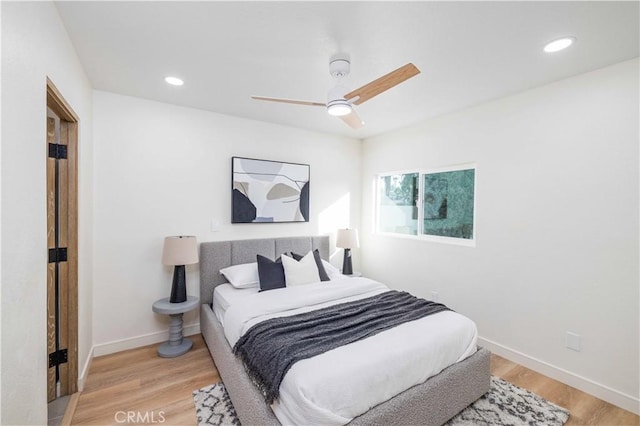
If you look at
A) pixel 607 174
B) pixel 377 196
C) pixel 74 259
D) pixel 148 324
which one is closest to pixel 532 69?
A: pixel 607 174

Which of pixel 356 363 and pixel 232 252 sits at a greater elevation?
pixel 232 252

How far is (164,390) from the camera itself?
229cm

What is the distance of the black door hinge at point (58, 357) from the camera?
211cm

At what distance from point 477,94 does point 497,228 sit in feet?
4.41

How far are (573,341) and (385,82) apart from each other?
2.65 metres

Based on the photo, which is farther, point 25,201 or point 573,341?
point 573,341

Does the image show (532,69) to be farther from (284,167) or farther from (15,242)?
(15,242)

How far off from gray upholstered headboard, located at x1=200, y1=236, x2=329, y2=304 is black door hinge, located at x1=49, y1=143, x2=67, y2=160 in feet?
4.82

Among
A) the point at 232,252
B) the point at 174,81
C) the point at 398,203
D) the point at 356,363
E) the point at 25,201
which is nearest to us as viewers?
the point at 25,201

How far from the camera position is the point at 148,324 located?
3.04 meters

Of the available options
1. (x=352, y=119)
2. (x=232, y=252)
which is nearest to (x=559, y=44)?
(x=352, y=119)

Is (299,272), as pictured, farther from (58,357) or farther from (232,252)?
(58,357)

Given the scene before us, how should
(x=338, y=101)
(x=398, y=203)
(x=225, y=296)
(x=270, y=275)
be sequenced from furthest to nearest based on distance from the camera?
(x=398, y=203)
(x=270, y=275)
(x=225, y=296)
(x=338, y=101)

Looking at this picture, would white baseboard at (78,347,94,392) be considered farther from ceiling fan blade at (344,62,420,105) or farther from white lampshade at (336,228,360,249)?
ceiling fan blade at (344,62,420,105)
